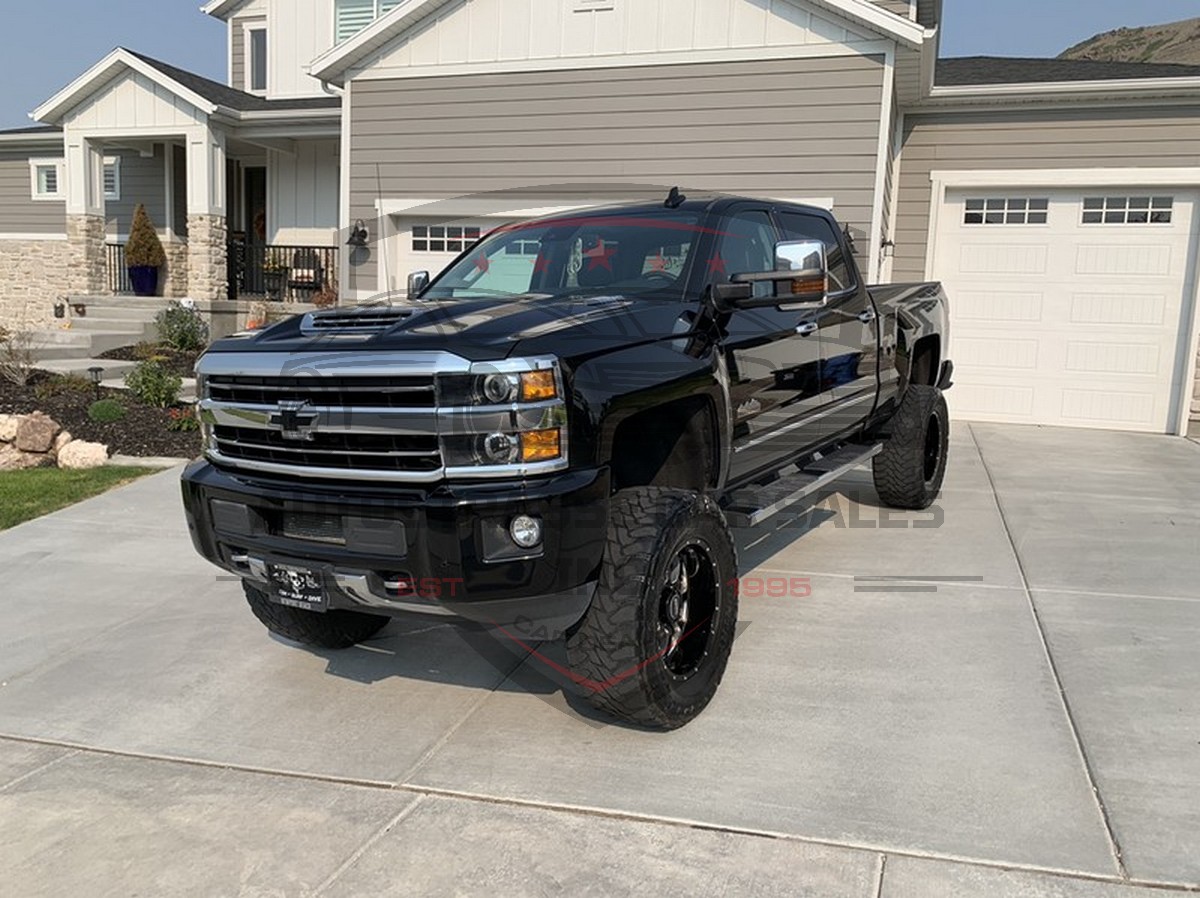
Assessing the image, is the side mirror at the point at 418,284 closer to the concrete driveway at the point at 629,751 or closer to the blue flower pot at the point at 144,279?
the concrete driveway at the point at 629,751

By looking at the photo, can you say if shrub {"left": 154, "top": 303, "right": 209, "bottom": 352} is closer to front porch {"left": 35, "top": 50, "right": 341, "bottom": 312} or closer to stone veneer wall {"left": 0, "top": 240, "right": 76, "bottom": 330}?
front porch {"left": 35, "top": 50, "right": 341, "bottom": 312}

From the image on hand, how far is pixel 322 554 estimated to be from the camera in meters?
3.29

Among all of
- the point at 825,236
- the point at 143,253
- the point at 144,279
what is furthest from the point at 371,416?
the point at 144,279

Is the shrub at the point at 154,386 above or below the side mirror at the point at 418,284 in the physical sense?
below

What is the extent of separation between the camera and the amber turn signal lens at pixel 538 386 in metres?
3.07

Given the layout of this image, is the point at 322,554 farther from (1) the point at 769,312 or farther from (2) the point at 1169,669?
(2) the point at 1169,669

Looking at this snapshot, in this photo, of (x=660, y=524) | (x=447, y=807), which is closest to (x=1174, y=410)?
(x=660, y=524)

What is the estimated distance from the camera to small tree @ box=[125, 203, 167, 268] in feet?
53.5

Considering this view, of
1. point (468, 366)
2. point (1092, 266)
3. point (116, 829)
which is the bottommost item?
point (116, 829)

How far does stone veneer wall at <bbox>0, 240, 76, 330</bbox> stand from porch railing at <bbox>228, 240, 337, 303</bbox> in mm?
3923

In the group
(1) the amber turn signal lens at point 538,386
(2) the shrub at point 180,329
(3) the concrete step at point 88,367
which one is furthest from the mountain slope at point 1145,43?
(1) the amber turn signal lens at point 538,386

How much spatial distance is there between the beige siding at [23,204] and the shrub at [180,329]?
6008mm

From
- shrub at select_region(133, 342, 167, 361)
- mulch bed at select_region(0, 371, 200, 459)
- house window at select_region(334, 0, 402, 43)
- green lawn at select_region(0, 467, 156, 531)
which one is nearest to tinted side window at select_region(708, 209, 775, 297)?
green lawn at select_region(0, 467, 156, 531)

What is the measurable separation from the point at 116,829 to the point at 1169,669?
13.4 ft
